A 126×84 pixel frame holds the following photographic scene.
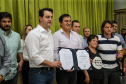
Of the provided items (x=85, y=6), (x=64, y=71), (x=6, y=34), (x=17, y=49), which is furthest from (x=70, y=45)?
(x=85, y=6)

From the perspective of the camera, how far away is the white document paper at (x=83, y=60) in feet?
6.27

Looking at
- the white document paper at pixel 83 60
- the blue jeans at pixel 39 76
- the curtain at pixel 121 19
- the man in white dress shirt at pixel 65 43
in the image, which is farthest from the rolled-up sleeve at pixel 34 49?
the curtain at pixel 121 19

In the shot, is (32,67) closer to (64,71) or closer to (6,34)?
(64,71)

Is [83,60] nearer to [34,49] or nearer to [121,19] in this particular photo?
[34,49]

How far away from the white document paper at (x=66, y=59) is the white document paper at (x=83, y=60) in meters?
0.12

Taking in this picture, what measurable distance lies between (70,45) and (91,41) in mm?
510

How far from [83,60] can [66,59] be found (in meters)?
0.26

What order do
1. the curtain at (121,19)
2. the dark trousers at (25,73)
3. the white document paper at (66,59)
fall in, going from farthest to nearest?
the curtain at (121,19) → the dark trousers at (25,73) → the white document paper at (66,59)

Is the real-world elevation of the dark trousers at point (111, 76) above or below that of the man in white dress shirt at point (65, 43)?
below

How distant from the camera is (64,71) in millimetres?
1930

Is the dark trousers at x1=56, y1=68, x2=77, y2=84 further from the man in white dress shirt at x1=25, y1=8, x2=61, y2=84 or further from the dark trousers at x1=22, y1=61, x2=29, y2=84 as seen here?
the dark trousers at x1=22, y1=61, x2=29, y2=84

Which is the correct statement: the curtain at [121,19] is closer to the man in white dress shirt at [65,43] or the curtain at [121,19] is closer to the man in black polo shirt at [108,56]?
the man in black polo shirt at [108,56]

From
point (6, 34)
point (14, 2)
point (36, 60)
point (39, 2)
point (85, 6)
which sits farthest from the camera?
point (85, 6)

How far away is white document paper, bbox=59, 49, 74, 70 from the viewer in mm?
1812
